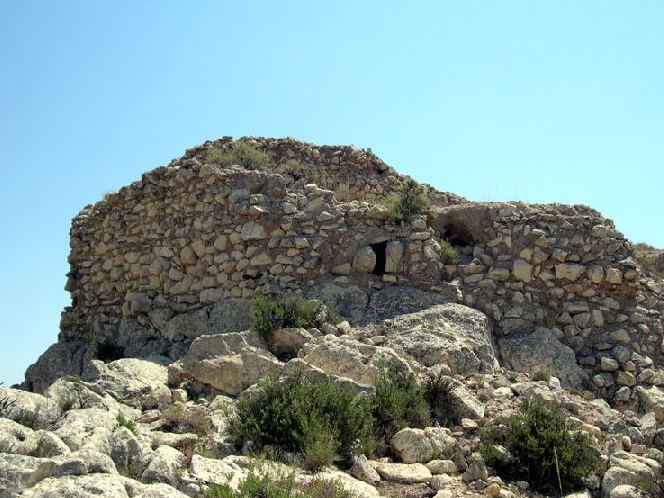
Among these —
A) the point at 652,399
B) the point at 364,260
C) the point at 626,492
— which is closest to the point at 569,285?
the point at 652,399

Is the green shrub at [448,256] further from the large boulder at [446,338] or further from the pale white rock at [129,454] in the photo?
the pale white rock at [129,454]

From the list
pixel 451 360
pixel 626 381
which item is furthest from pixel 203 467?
pixel 626 381

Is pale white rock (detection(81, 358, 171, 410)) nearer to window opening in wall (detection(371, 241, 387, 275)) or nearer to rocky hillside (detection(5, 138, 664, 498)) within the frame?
rocky hillside (detection(5, 138, 664, 498))

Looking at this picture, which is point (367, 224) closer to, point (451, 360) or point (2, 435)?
point (451, 360)

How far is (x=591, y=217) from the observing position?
9.28 metres

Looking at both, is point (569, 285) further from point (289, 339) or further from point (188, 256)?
point (188, 256)

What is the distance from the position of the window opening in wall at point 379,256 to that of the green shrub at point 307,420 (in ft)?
10.1

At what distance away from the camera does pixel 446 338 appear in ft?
25.7

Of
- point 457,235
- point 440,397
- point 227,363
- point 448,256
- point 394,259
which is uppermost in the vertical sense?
point 457,235

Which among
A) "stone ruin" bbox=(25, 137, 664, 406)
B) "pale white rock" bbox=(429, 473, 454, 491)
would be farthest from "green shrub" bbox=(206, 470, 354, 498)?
"stone ruin" bbox=(25, 137, 664, 406)

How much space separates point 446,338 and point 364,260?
1545 mm

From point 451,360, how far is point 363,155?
5426mm

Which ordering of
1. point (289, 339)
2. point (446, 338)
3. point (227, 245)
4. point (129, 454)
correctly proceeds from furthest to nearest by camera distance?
point (227, 245), point (446, 338), point (289, 339), point (129, 454)

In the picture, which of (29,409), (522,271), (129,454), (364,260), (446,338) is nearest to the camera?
(129,454)
